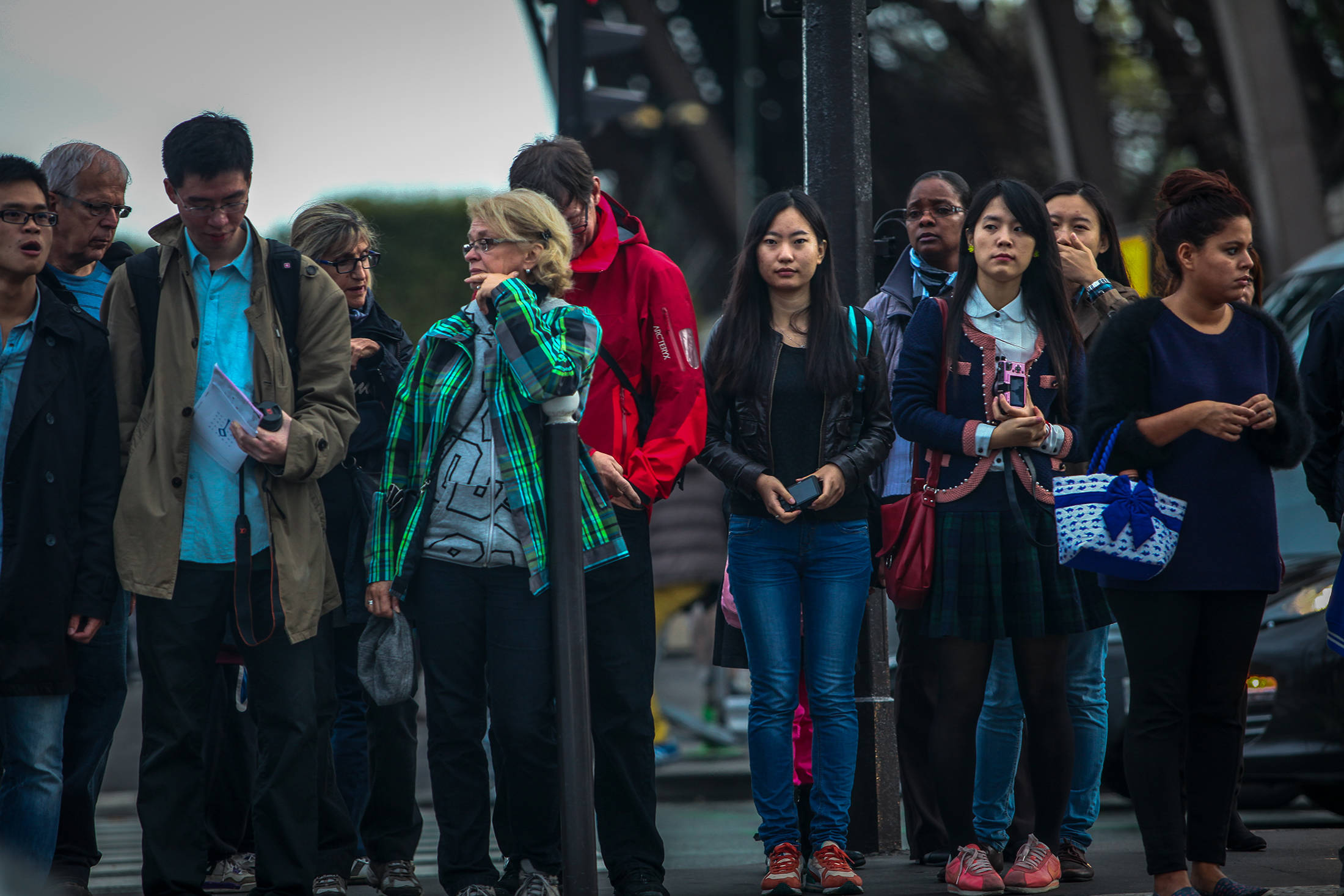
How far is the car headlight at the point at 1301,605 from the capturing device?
6488mm

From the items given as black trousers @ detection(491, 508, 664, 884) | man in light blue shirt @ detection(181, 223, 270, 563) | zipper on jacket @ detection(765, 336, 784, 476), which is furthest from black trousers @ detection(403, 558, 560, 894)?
zipper on jacket @ detection(765, 336, 784, 476)

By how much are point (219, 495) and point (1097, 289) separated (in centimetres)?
295

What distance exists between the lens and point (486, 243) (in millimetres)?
4500

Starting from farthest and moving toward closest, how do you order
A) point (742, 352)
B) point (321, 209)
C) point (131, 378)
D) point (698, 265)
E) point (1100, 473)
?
point (698, 265) → point (321, 209) → point (742, 352) → point (131, 378) → point (1100, 473)

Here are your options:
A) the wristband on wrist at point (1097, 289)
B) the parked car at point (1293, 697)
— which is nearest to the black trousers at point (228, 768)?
the wristband on wrist at point (1097, 289)

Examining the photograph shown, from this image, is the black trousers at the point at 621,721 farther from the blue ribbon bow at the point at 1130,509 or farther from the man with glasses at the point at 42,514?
the blue ribbon bow at the point at 1130,509

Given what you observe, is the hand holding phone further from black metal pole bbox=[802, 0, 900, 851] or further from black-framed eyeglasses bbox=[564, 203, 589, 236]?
black metal pole bbox=[802, 0, 900, 851]

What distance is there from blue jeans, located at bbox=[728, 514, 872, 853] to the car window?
4.80m

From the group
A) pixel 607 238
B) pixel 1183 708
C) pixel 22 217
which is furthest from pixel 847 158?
pixel 22 217

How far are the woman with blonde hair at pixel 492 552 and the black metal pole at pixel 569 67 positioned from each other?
4312mm

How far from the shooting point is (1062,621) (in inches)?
183

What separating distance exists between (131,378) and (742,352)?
6.07 ft

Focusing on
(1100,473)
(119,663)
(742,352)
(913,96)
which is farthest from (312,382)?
(913,96)

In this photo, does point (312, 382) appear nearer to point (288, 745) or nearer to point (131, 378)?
point (131, 378)
